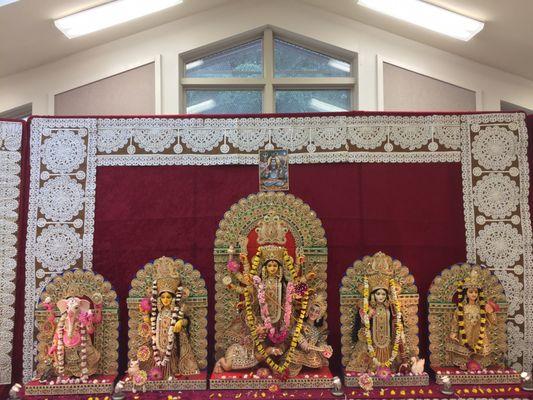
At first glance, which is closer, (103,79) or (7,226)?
(7,226)

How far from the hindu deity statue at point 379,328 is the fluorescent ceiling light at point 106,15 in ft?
10.3

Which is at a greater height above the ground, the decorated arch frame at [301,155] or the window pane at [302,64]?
the window pane at [302,64]

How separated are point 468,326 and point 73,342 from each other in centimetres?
315

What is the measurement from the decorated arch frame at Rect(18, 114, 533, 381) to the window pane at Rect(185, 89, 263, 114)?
96 centimetres

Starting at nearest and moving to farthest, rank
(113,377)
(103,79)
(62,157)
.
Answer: (113,377), (62,157), (103,79)

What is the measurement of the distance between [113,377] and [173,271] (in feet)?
3.15

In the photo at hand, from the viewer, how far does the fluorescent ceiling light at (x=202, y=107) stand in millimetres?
5207

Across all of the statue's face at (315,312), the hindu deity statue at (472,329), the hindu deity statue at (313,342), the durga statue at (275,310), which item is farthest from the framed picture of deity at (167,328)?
the hindu deity statue at (472,329)

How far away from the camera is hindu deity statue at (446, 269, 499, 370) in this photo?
393 centimetres

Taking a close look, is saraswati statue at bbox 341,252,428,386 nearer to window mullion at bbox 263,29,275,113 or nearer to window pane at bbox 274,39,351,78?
window mullion at bbox 263,29,275,113

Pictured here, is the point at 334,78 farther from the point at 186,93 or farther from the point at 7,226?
the point at 7,226

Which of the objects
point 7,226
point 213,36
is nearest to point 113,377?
point 7,226

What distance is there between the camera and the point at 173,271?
402 cm

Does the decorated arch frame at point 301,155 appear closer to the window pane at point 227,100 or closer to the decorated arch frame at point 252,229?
the decorated arch frame at point 252,229
